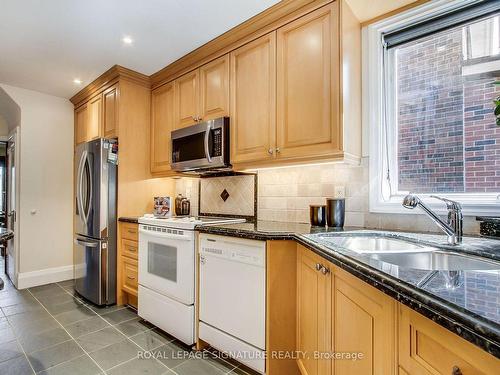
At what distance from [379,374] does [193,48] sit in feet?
8.45

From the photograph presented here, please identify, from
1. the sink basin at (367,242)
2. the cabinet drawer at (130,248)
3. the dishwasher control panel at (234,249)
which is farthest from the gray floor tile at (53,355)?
the sink basin at (367,242)

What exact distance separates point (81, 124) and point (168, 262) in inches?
101

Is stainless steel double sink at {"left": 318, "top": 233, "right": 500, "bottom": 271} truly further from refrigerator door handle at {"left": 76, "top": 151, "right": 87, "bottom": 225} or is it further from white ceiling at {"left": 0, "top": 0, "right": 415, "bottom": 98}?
refrigerator door handle at {"left": 76, "top": 151, "right": 87, "bottom": 225}

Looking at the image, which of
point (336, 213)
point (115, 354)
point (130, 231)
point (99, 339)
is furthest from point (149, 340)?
point (336, 213)

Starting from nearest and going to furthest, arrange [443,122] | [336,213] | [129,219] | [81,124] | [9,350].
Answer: [443,122] < [336,213] < [9,350] < [129,219] < [81,124]

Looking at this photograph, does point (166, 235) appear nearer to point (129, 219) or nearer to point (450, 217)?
point (129, 219)

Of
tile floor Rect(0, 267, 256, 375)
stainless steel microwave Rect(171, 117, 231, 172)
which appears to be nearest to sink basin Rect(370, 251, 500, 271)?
tile floor Rect(0, 267, 256, 375)

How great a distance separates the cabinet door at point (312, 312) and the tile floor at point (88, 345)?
1.80 feet

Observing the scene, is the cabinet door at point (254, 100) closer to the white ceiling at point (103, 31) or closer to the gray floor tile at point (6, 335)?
the white ceiling at point (103, 31)

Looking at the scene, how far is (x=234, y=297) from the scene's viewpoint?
174cm

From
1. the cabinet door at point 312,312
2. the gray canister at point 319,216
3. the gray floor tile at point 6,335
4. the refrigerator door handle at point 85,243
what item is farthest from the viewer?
the refrigerator door handle at point 85,243

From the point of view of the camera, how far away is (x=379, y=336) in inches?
34.2

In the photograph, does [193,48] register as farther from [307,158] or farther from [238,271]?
[238,271]

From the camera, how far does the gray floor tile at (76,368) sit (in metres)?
1.72
